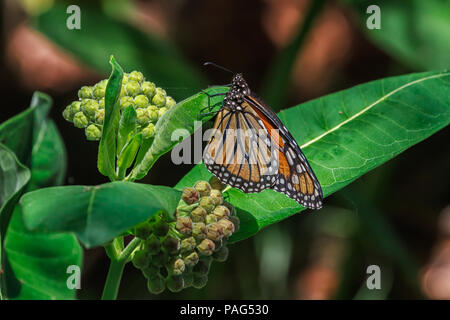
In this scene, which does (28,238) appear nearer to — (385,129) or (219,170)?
(219,170)

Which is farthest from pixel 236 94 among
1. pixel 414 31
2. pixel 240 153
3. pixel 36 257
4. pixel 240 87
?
pixel 414 31

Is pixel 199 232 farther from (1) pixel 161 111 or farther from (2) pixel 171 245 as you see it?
(1) pixel 161 111

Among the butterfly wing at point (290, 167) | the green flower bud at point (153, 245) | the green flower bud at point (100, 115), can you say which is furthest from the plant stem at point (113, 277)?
the butterfly wing at point (290, 167)

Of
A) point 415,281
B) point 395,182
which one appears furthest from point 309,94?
point 415,281

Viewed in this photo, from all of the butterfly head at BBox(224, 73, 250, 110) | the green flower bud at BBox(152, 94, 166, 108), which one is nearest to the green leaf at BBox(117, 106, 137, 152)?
the green flower bud at BBox(152, 94, 166, 108)

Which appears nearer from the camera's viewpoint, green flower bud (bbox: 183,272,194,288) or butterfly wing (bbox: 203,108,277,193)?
green flower bud (bbox: 183,272,194,288)

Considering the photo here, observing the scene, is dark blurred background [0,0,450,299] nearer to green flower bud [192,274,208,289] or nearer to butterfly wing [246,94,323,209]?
butterfly wing [246,94,323,209]
